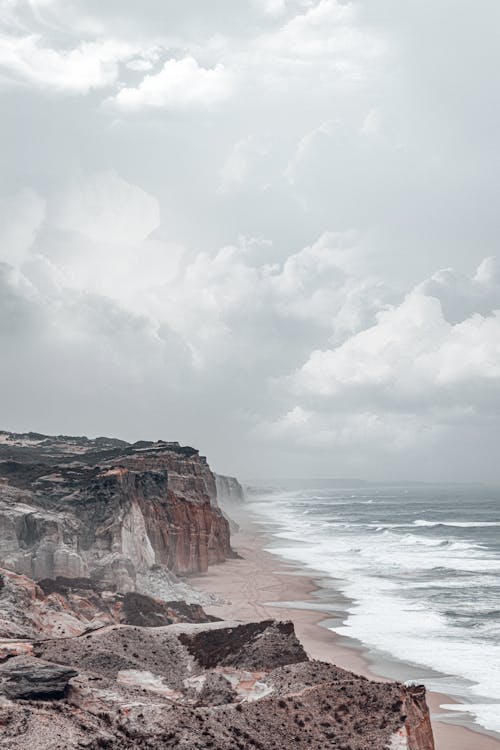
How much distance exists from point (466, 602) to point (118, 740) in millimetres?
35388

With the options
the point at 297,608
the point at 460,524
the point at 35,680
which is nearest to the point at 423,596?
the point at 297,608

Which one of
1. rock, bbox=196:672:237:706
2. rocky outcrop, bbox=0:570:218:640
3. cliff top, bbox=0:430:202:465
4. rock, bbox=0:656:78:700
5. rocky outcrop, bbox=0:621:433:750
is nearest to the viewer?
rocky outcrop, bbox=0:621:433:750

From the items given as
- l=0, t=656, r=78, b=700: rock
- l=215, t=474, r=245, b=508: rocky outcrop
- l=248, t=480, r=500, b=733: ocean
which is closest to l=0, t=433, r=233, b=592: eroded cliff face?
l=248, t=480, r=500, b=733: ocean

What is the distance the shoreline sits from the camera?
21281mm

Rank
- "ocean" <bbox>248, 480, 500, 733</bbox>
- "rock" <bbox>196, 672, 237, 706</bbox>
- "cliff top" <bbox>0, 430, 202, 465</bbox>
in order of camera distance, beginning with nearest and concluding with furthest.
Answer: "rock" <bbox>196, 672, 237, 706</bbox>
"ocean" <bbox>248, 480, 500, 733</bbox>
"cliff top" <bbox>0, 430, 202, 465</bbox>

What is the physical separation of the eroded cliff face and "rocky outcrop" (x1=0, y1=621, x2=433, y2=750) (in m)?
18.7

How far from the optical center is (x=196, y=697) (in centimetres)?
1326

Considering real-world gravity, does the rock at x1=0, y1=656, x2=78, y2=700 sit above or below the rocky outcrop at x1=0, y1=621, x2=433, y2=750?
above

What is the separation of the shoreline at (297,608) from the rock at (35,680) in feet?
41.6

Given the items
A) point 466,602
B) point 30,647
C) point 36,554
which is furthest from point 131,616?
point 466,602

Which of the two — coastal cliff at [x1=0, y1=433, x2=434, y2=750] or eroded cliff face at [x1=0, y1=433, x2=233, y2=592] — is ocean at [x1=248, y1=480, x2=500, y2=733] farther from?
coastal cliff at [x1=0, y1=433, x2=434, y2=750]

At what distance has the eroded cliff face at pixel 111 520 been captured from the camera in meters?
34.3

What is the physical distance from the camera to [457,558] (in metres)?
65.1

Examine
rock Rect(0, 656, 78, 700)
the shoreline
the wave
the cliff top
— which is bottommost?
the shoreline
